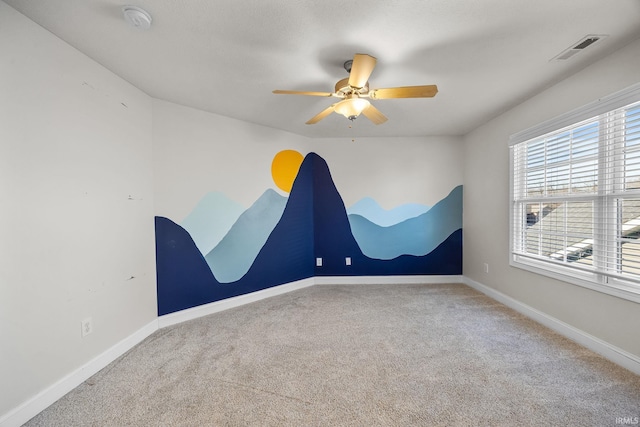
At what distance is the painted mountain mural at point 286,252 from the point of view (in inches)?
109

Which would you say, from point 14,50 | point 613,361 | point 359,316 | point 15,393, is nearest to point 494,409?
point 613,361

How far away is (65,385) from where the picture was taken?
1683 mm

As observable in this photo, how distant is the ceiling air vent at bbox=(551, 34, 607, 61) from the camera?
1.72 metres

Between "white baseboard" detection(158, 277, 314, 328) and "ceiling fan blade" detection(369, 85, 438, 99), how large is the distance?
9.03ft

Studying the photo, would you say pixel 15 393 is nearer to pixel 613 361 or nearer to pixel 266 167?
pixel 266 167

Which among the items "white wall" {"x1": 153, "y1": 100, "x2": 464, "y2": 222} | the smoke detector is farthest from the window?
the smoke detector

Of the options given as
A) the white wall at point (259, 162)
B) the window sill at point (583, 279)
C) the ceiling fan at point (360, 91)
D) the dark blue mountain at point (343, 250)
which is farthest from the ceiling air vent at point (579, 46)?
the dark blue mountain at point (343, 250)

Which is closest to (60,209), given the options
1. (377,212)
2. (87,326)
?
(87,326)

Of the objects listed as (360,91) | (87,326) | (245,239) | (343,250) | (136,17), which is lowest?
(87,326)

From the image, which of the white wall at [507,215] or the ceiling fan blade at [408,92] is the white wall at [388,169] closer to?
the white wall at [507,215]

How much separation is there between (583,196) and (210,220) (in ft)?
12.0

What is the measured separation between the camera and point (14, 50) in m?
1.47

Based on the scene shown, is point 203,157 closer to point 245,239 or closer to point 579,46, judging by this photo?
point 245,239
